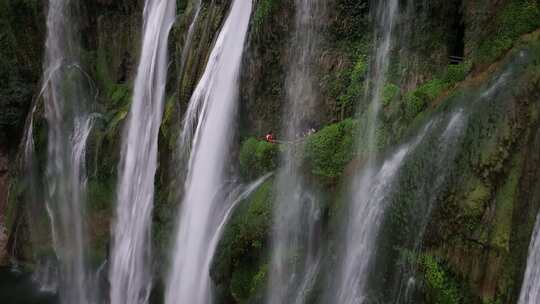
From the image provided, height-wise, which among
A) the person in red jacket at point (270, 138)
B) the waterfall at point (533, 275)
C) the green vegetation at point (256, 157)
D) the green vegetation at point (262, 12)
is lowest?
the waterfall at point (533, 275)

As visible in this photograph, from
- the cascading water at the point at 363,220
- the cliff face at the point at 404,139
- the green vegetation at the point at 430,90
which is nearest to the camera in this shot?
the cliff face at the point at 404,139

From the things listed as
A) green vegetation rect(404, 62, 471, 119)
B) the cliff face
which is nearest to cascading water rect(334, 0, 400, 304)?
the cliff face

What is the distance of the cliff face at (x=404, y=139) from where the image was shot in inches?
256

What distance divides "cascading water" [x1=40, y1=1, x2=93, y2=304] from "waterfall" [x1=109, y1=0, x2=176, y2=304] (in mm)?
2125

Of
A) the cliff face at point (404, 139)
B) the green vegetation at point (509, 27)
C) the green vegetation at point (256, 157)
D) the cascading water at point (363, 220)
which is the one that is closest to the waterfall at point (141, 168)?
the cliff face at point (404, 139)

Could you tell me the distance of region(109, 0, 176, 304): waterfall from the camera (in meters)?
14.2

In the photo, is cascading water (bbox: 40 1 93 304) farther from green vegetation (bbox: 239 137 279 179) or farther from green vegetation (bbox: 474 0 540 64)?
green vegetation (bbox: 474 0 540 64)

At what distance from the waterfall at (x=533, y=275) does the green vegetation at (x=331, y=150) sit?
13.1ft

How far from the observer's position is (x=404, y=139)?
27.5 feet

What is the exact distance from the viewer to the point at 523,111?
21.5ft

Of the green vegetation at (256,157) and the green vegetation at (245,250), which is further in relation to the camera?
the green vegetation at (256,157)

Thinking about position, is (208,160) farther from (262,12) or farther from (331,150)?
(262,12)

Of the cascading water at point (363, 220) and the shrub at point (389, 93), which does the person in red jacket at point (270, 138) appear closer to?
the cascading water at point (363, 220)

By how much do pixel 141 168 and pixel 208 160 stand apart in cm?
422
